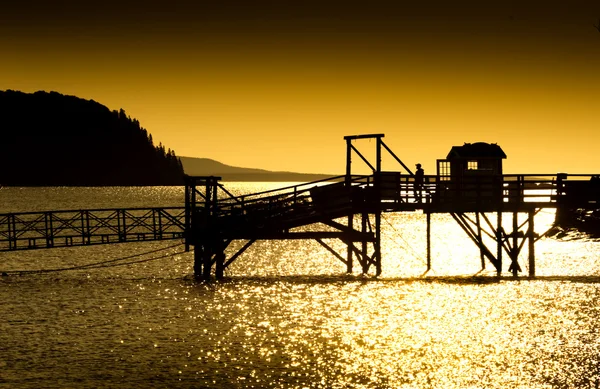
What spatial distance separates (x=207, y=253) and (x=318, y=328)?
1267 cm

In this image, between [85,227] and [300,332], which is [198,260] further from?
[300,332]

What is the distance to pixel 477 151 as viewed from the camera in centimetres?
4403

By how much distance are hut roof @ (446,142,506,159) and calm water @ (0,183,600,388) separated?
647 cm

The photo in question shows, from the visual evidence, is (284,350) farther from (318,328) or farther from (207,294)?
(207,294)

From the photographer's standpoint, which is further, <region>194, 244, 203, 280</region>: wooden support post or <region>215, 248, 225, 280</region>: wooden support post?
<region>194, 244, 203, 280</region>: wooden support post

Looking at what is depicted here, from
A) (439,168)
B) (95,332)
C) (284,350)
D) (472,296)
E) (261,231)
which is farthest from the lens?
(439,168)

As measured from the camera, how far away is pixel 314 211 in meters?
37.2

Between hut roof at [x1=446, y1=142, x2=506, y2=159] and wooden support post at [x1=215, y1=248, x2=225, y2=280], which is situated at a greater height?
hut roof at [x1=446, y1=142, x2=506, y2=159]

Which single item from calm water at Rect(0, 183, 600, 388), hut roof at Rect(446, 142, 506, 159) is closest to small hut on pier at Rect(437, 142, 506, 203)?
hut roof at Rect(446, 142, 506, 159)

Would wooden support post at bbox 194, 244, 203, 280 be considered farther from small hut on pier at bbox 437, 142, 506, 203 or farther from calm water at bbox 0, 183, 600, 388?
small hut on pier at bbox 437, 142, 506, 203

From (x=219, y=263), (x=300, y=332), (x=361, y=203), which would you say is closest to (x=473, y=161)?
(x=361, y=203)

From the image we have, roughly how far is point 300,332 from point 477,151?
20440 millimetres

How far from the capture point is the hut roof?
43.7 meters

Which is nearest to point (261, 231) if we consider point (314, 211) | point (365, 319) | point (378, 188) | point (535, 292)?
point (314, 211)
